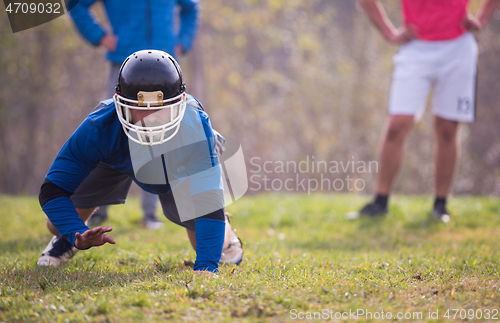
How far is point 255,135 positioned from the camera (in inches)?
736

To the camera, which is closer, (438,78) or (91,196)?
(91,196)

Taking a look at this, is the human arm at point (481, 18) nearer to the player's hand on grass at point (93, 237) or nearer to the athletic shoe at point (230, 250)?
the athletic shoe at point (230, 250)

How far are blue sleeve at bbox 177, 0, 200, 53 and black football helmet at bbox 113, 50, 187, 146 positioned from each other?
7.98 feet

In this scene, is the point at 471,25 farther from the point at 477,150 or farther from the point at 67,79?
the point at 67,79

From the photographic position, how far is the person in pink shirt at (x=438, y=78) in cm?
470

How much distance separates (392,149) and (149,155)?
310 cm

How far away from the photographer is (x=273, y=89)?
19.0m

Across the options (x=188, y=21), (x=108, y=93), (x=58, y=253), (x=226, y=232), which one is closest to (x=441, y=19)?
(x=188, y=21)

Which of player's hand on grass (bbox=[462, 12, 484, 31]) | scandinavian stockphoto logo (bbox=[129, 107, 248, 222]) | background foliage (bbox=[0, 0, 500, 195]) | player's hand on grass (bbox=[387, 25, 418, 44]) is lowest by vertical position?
background foliage (bbox=[0, 0, 500, 195])

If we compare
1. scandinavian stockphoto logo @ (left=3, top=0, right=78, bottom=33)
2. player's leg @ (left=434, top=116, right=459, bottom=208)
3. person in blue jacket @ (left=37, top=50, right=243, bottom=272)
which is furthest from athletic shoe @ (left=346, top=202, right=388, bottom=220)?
scandinavian stockphoto logo @ (left=3, top=0, right=78, bottom=33)

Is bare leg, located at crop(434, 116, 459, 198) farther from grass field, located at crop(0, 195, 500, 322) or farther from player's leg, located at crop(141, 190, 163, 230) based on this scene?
player's leg, located at crop(141, 190, 163, 230)

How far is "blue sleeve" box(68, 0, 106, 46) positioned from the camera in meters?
4.53

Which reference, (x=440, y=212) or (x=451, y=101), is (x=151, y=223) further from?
(x=451, y=101)

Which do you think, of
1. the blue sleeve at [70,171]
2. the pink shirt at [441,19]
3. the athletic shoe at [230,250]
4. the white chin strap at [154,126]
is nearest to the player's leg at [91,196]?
the blue sleeve at [70,171]
